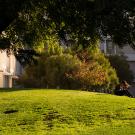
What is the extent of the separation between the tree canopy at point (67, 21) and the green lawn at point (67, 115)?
568 centimetres

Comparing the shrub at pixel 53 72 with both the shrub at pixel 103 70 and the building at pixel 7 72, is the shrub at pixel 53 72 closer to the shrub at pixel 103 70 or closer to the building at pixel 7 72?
the shrub at pixel 103 70

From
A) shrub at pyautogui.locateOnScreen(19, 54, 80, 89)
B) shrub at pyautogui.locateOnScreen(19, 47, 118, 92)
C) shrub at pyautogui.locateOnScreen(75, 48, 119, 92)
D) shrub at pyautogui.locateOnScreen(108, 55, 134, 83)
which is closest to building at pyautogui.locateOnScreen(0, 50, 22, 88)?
shrub at pyautogui.locateOnScreen(19, 54, 80, 89)

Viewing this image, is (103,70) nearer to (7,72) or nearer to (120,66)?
(7,72)

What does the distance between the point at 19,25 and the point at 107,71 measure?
4435cm

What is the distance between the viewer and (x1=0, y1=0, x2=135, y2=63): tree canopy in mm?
9062

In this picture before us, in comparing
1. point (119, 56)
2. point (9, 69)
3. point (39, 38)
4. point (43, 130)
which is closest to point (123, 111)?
point (43, 130)

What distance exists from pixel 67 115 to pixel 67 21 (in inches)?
387

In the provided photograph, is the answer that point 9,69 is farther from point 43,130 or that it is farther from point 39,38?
point 39,38

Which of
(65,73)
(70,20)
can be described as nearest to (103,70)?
(65,73)

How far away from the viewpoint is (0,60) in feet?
181

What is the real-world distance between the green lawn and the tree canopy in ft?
18.6

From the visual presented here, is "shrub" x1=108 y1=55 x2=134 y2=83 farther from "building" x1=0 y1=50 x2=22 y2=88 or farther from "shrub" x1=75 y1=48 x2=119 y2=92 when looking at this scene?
"building" x1=0 y1=50 x2=22 y2=88

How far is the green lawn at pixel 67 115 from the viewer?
17281 millimetres

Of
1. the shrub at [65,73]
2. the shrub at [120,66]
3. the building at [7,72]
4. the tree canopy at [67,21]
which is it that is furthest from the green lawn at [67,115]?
the shrub at [120,66]
